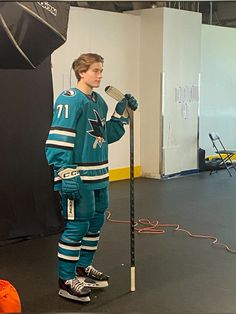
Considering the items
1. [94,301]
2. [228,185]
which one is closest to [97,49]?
[228,185]

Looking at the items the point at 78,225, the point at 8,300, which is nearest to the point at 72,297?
the point at 78,225

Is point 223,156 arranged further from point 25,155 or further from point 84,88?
point 84,88

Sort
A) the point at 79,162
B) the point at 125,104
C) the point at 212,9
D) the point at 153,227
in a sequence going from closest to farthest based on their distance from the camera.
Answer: the point at 79,162
the point at 125,104
the point at 153,227
the point at 212,9

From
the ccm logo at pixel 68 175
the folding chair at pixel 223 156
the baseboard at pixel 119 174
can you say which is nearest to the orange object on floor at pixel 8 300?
the ccm logo at pixel 68 175

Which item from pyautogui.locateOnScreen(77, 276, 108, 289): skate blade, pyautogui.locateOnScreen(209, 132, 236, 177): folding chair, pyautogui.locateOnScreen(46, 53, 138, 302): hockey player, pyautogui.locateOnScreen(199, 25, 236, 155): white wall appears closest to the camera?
pyautogui.locateOnScreen(46, 53, 138, 302): hockey player

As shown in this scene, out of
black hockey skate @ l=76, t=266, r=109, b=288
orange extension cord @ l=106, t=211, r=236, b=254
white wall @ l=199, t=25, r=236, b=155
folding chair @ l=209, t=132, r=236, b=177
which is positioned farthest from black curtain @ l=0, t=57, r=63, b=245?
white wall @ l=199, t=25, r=236, b=155

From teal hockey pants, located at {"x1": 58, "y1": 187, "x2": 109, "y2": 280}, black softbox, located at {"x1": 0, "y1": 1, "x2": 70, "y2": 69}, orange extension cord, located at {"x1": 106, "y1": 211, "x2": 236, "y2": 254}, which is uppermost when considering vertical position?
black softbox, located at {"x1": 0, "y1": 1, "x2": 70, "y2": 69}

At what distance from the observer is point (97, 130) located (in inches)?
120

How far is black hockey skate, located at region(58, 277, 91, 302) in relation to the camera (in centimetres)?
305

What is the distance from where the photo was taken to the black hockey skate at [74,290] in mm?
3051

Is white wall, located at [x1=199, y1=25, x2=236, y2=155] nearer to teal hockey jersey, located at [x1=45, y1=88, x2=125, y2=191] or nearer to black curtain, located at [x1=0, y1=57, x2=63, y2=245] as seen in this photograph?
black curtain, located at [x1=0, y1=57, x2=63, y2=245]

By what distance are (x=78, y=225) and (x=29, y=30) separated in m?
1.18

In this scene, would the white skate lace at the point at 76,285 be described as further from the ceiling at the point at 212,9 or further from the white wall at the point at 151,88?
the ceiling at the point at 212,9

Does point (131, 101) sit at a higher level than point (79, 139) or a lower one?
Result: higher
